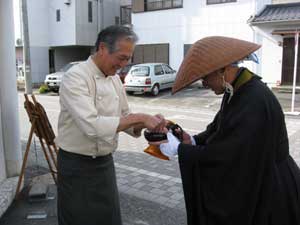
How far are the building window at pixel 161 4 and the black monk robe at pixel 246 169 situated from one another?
1837 cm

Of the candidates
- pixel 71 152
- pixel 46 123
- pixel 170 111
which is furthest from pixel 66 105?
pixel 170 111

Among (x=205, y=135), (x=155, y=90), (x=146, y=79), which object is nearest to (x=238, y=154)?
(x=205, y=135)

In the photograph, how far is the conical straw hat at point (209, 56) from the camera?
5.88 feet

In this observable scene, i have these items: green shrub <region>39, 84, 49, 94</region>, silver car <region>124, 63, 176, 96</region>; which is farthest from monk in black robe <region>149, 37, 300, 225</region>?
green shrub <region>39, 84, 49, 94</region>

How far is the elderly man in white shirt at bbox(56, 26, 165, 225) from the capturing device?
2148 millimetres

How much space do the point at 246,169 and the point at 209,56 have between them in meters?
0.59

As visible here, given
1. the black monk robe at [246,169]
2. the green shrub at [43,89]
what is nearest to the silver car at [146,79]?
the green shrub at [43,89]

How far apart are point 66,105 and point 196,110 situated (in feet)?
33.7

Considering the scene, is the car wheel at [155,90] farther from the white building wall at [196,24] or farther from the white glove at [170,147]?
the white glove at [170,147]

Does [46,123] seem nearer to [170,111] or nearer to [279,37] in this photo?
[170,111]

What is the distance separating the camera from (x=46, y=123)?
13.3 feet

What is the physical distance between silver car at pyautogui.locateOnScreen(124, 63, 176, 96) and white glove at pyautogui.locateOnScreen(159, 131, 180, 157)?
13.3m

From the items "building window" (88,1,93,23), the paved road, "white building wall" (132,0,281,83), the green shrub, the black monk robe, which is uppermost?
"building window" (88,1,93,23)

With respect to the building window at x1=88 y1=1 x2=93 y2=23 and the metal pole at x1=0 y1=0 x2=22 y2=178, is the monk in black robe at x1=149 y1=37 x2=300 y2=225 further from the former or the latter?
the building window at x1=88 y1=1 x2=93 y2=23
